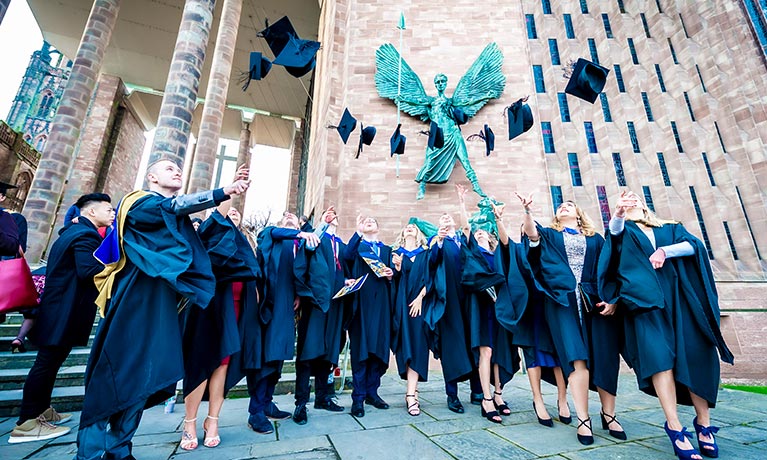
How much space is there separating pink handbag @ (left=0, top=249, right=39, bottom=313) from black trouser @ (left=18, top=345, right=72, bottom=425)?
404 mm

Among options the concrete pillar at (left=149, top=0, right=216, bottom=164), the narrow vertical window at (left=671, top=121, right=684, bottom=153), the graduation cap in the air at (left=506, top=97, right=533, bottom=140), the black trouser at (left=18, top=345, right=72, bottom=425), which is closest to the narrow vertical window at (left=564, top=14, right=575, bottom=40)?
the narrow vertical window at (left=671, top=121, right=684, bottom=153)

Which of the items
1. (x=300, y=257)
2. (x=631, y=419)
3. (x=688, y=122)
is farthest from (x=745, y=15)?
(x=300, y=257)

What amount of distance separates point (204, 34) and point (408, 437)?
1092cm

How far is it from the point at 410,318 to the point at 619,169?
676 inches

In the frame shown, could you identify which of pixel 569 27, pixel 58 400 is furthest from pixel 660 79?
pixel 58 400

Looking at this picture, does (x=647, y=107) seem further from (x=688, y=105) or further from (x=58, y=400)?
(x=58, y=400)

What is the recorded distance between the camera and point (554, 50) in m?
18.0

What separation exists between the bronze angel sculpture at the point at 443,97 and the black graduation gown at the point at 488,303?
4713 millimetres

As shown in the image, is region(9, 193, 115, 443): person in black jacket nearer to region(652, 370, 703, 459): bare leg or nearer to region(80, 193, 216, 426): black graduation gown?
region(80, 193, 216, 426): black graduation gown

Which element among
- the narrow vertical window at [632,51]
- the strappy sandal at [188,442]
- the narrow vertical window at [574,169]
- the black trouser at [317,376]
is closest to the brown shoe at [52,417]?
the strappy sandal at [188,442]

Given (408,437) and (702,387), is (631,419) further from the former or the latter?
(408,437)

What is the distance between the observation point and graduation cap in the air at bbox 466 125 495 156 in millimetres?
7900

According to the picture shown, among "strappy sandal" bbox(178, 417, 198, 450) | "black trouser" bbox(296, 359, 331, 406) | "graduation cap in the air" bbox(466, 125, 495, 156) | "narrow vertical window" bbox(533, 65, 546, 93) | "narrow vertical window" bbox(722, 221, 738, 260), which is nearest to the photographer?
"strappy sandal" bbox(178, 417, 198, 450)

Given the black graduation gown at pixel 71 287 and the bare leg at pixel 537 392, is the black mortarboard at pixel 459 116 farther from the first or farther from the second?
the black graduation gown at pixel 71 287
